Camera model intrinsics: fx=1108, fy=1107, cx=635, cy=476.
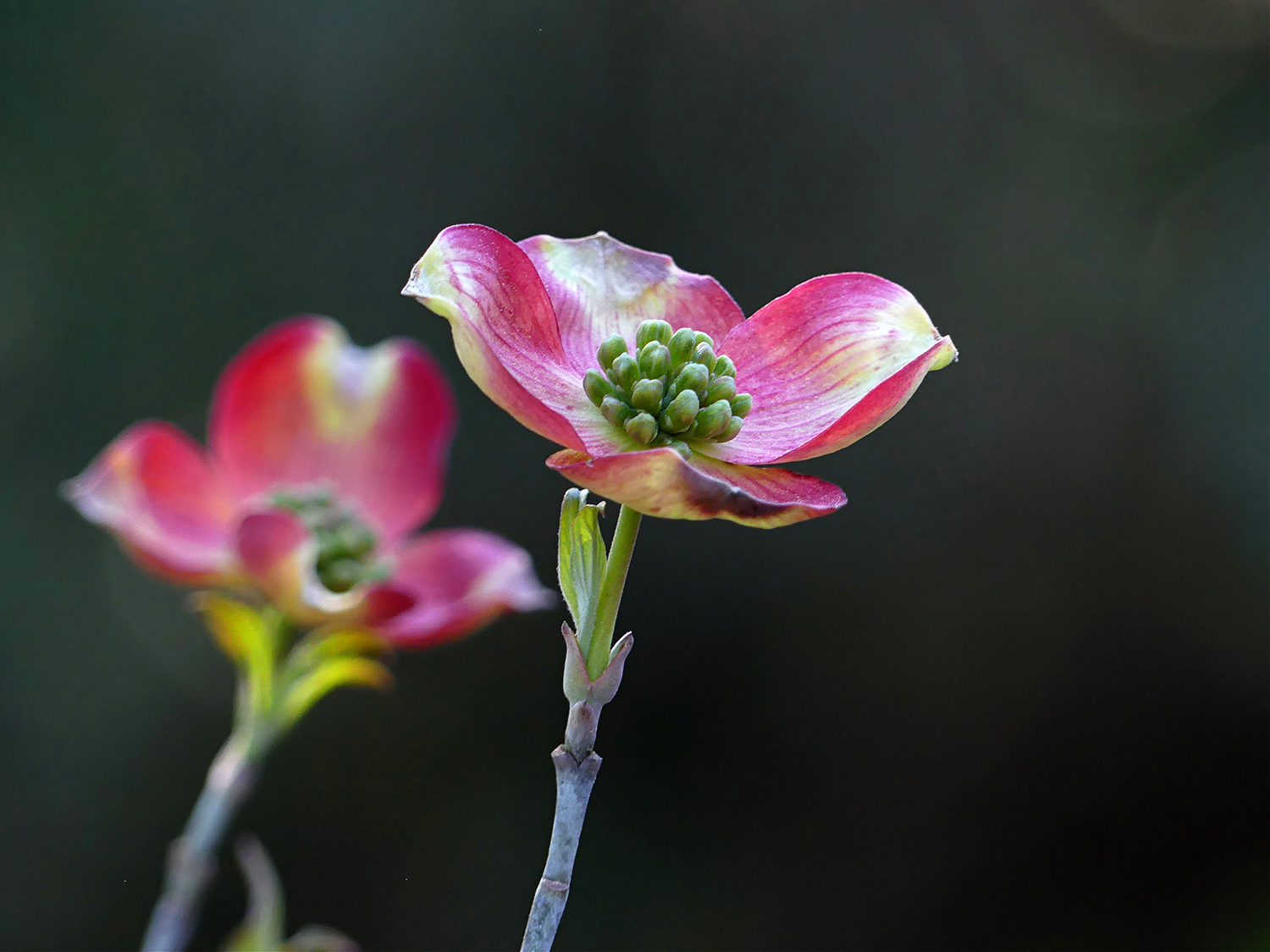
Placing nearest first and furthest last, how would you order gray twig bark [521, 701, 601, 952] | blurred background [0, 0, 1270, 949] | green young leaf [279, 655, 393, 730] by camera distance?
gray twig bark [521, 701, 601, 952] → green young leaf [279, 655, 393, 730] → blurred background [0, 0, 1270, 949]

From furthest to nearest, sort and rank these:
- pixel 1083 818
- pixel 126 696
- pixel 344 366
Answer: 1. pixel 1083 818
2. pixel 126 696
3. pixel 344 366

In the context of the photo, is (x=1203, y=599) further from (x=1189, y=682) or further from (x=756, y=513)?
(x=756, y=513)

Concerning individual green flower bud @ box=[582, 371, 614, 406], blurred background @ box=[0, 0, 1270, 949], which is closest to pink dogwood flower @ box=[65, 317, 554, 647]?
individual green flower bud @ box=[582, 371, 614, 406]

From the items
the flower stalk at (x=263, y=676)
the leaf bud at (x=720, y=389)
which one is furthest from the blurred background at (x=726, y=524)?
the leaf bud at (x=720, y=389)

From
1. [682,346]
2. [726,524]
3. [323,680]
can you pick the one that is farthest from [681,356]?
Result: [726,524]

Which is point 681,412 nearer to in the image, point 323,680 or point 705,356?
point 705,356

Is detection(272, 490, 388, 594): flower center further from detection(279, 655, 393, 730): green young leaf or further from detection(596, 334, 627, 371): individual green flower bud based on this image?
detection(596, 334, 627, 371): individual green flower bud

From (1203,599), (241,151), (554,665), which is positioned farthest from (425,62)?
(1203,599)
